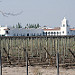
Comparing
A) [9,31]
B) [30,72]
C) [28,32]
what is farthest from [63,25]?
[30,72]

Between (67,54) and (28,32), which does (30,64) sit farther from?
(28,32)

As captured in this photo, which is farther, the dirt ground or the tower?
the tower

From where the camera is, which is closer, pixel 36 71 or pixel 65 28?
pixel 36 71

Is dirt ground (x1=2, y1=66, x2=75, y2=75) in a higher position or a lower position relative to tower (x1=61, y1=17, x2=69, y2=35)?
lower

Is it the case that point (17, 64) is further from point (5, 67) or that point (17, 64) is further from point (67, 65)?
point (67, 65)

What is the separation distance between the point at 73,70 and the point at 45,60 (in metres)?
2.84

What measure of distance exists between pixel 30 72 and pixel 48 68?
61.2 inches

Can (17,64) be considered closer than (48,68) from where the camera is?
No

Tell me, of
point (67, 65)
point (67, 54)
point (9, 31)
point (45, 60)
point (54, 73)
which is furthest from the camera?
point (9, 31)

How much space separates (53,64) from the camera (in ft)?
50.0

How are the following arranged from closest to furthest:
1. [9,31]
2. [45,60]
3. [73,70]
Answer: [73,70]
[45,60]
[9,31]

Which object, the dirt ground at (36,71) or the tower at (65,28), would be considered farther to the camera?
the tower at (65,28)

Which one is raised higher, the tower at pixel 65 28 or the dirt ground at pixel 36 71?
the tower at pixel 65 28

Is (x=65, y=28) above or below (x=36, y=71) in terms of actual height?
above
